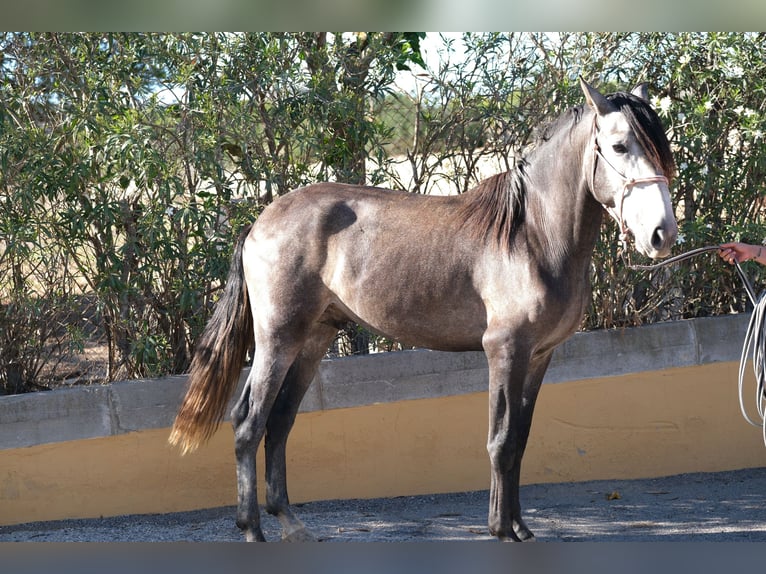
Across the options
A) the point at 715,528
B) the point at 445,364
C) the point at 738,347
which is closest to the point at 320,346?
the point at 445,364

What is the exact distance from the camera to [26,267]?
17.5 feet

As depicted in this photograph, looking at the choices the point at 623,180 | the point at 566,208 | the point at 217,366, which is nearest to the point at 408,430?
the point at 217,366

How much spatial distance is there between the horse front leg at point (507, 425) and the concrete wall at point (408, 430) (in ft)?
3.35

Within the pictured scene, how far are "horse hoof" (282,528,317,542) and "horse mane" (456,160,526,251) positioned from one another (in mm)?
1723

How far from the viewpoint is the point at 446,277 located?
426cm

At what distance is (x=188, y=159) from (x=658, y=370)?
10.2 ft

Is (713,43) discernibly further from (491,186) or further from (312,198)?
(312,198)

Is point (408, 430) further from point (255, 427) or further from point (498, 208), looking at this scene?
point (498, 208)

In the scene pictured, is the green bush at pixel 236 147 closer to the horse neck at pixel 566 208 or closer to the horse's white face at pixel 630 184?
the horse neck at pixel 566 208

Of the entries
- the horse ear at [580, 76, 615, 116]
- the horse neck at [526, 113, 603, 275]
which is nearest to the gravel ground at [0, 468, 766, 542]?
the horse neck at [526, 113, 603, 275]

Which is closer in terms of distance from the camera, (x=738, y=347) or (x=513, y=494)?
(x=513, y=494)

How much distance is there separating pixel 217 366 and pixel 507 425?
1.51 metres

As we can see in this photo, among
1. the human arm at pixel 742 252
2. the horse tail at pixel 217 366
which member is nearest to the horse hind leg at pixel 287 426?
the horse tail at pixel 217 366

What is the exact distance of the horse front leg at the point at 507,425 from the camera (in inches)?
159
